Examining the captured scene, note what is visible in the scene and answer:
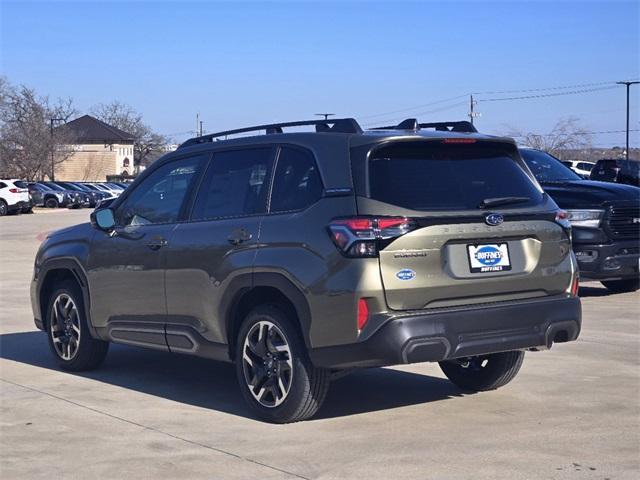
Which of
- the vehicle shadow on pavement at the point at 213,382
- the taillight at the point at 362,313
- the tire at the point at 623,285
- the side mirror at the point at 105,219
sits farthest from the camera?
the tire at the point at 623,285

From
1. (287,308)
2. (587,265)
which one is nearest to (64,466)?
(287,308)

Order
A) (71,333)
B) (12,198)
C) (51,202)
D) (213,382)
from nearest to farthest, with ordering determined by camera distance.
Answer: (213,382) < (71,333) < (12,198) < (51,202)

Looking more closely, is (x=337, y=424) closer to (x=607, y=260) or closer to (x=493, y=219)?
(x=493, y=219)

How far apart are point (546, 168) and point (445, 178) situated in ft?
27.1

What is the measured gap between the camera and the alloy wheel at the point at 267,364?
6.65 meters

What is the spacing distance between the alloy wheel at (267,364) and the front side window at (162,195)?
1.38 metres

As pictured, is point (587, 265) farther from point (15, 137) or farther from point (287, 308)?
point (15, 137)

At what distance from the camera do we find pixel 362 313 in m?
6.10

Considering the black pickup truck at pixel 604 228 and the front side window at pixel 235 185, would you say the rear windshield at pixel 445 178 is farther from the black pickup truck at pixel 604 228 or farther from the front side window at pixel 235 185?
the black pickup truck at pixel 604 228

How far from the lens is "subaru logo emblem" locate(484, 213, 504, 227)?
649 centimetres

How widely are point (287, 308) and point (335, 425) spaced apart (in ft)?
2.71

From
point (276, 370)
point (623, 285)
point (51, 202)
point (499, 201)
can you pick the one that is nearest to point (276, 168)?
point (276, 370)

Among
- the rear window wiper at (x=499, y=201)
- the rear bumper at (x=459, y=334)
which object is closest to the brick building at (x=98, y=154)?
the rear window wiper at (x=499, y=201)

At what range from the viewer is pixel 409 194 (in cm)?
638
